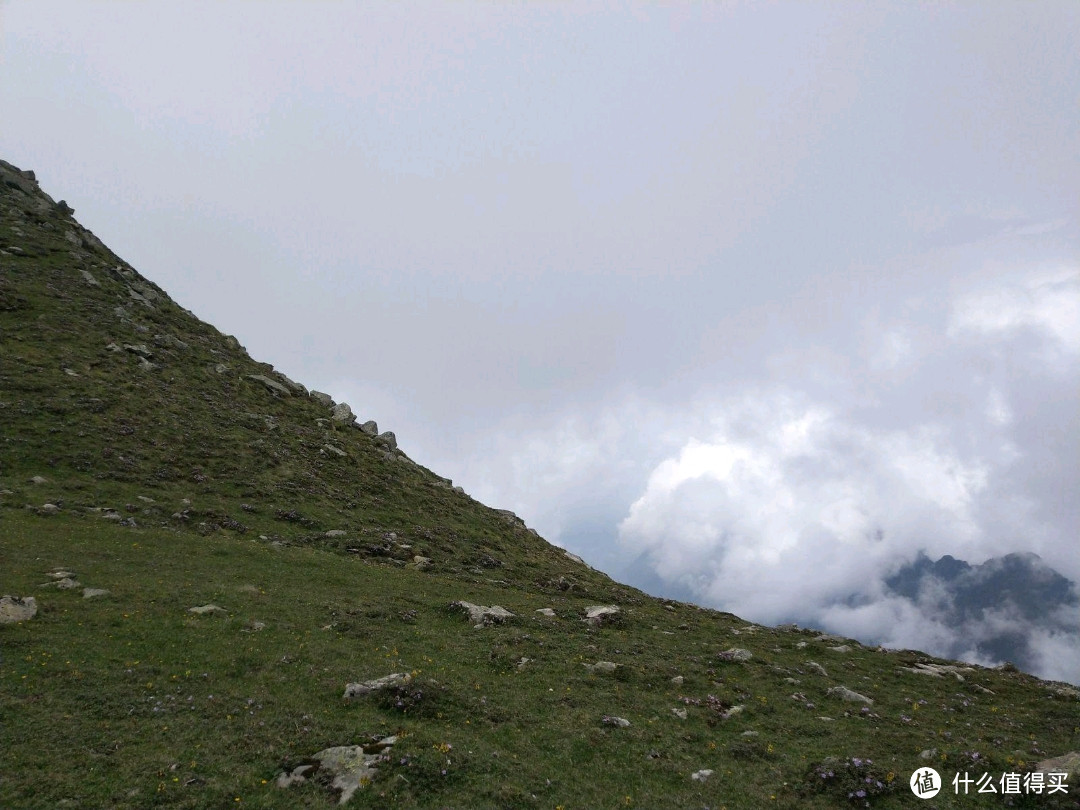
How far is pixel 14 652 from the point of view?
19.5 metres

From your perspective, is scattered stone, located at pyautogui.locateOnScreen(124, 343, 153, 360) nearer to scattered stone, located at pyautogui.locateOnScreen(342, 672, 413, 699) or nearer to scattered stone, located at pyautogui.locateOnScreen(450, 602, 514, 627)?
scattered stone, located at pyautogui.locateOnScreen(450, 602, 514, 627)

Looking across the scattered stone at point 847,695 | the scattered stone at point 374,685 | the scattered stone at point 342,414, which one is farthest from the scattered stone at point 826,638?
the scattered stone at point 342,414

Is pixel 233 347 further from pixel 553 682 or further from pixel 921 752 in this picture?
pixel 921 752

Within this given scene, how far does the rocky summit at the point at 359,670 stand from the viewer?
1546 centimetres

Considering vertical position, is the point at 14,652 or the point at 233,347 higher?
the point at 233,347

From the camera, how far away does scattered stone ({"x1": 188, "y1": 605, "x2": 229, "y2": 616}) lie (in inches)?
1015

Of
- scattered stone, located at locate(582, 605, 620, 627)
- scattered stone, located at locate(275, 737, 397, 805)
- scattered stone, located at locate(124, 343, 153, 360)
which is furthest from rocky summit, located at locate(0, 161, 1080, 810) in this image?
scattered stone, located at locate(124, 343, 153, 360)

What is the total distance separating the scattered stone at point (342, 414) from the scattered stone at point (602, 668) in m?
55.3

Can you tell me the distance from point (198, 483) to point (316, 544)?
12.6m

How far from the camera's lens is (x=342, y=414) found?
74.8 meters

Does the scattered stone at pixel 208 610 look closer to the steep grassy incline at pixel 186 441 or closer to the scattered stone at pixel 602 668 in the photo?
the steep grassy incline at pixel 186 441

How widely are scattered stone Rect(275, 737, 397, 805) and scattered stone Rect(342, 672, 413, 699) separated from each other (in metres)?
3.49

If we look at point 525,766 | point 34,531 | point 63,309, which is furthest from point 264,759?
point 63,309

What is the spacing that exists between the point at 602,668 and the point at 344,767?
1322 centimetres
